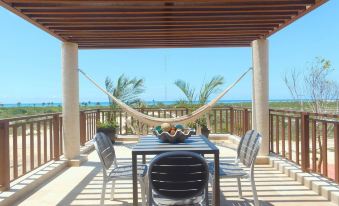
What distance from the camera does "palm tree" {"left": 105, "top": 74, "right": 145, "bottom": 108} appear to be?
8820mm

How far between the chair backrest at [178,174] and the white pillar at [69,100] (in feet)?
11.8

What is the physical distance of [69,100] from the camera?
19.1 feet

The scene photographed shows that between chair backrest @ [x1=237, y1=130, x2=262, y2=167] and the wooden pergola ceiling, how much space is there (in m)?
1.42

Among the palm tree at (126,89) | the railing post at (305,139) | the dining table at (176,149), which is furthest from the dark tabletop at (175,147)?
the palm tree at (126,89)

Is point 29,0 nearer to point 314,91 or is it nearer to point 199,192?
point 199,192

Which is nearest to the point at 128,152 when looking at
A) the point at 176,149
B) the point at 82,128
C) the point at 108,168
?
the point at 82,128

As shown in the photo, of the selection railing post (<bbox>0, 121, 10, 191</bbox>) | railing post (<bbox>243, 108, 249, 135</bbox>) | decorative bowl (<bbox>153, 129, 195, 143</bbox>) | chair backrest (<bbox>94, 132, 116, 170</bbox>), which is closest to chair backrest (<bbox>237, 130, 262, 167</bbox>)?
decorative bowl (<bbox>153, 129, 195, 143</bbox>)

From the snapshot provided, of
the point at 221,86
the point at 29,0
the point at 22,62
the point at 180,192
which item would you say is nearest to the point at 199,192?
the point at 180,192

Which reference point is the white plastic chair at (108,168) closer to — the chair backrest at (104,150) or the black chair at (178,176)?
the chair backrest at (104,150)

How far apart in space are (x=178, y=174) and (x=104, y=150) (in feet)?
3.83

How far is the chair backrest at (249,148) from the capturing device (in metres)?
3.29

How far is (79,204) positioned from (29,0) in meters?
2.07

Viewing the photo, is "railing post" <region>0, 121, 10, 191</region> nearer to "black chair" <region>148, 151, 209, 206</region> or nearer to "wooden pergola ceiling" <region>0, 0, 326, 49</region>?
"wooden pergola ceiling" <region>0, 0, 326, 49</region>

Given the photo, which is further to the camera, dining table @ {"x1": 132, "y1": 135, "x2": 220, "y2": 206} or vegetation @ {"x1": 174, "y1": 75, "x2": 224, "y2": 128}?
vegetation @ {"x1": 174, "y1": 75, "x2": 224, "y2": 128}
